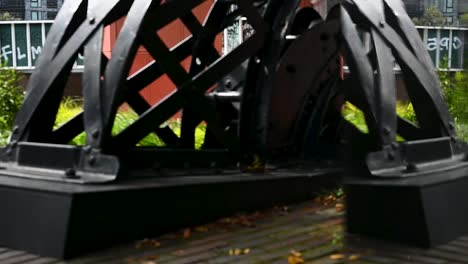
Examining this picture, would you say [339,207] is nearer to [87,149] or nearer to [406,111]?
[87,149]

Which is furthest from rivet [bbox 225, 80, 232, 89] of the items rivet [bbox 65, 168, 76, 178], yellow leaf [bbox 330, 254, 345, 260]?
yellow leaf [bbox 330, 254, 345, 260]

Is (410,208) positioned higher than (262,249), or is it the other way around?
(410,208)

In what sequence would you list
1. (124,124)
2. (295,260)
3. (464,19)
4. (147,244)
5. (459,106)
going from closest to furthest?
(464,19) < (295,260) < (147,244) < (459,106) < (124,124)

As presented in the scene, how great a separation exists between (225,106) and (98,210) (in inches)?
94.4

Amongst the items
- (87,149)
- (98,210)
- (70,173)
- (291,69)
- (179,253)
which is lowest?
(179,253)

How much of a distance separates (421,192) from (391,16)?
5.60 ft

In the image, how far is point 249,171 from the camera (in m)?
6.45

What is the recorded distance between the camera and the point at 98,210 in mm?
4902

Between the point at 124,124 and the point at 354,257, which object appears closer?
the point at 354,257

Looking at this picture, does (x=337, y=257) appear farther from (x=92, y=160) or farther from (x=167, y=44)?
(x=167, y=44)

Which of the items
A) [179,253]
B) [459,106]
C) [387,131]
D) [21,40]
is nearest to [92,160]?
[179,253]

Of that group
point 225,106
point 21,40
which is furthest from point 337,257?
point 21,40

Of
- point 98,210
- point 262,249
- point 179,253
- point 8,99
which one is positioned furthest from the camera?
point 8,99

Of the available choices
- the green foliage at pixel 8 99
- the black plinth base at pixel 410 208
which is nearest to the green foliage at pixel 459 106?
the black plinth base at pixel 410 208
